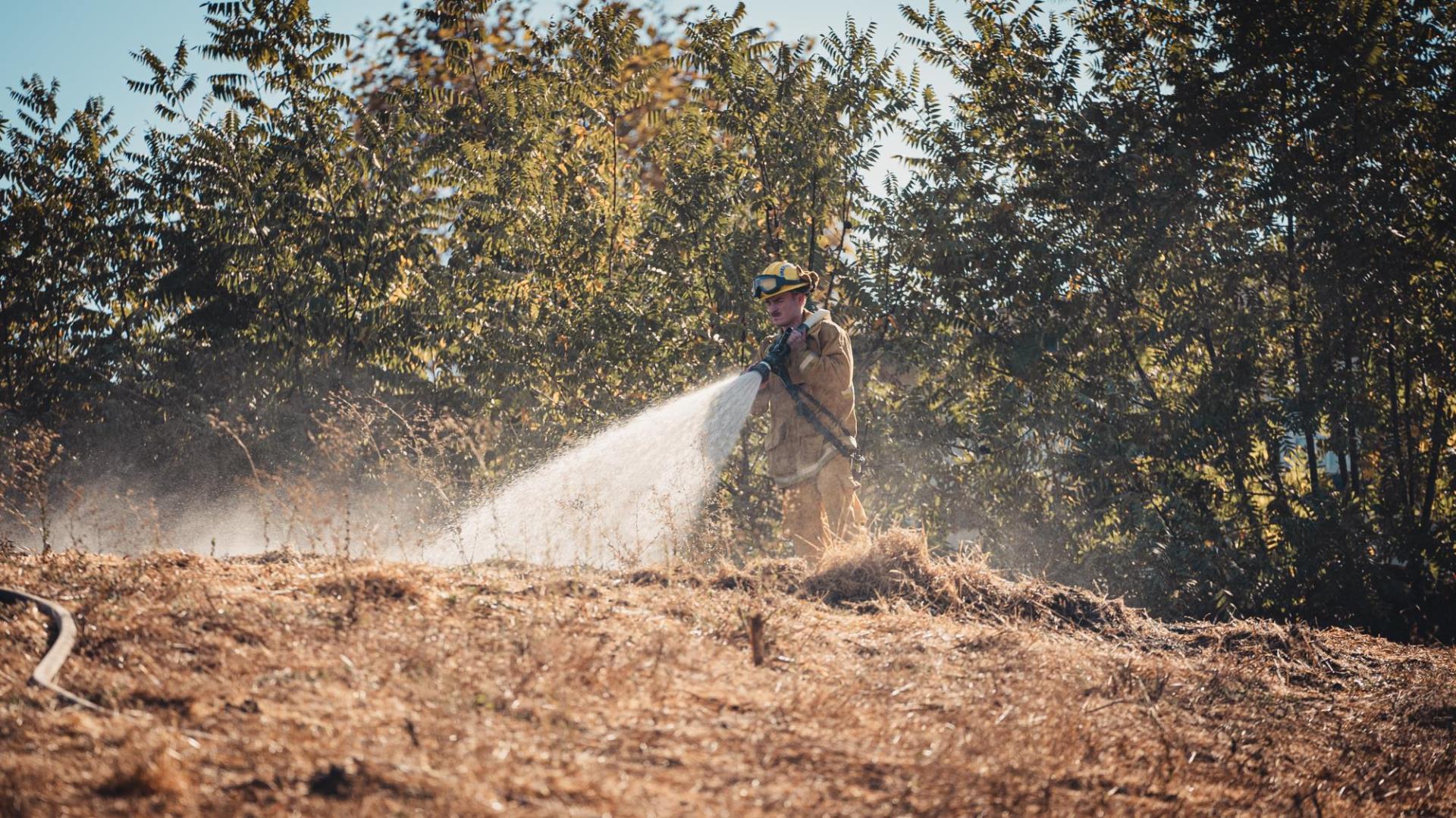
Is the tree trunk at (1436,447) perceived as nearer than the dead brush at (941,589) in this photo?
No

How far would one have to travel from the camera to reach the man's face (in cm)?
752

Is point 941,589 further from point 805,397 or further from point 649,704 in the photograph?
point 649,704

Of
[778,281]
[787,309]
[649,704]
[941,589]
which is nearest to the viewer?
[649,704]

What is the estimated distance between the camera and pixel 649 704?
376 centimetres

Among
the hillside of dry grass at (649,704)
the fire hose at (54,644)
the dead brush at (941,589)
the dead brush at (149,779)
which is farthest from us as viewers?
the dead brush at (941,589)

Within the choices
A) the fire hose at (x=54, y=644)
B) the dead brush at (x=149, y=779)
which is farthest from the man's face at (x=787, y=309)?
the dead brush at (x=149, y=779)

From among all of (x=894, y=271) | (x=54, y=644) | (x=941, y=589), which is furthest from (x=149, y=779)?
(x=894, y=271)

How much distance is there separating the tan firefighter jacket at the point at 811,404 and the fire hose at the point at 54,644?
454 cm

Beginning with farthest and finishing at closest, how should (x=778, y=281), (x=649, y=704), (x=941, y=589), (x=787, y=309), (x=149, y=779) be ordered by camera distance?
(x=787, y=309) → (x=778, y=281) → (x=941, y=589) → (x=649, y=704) → (x=149, y=779)

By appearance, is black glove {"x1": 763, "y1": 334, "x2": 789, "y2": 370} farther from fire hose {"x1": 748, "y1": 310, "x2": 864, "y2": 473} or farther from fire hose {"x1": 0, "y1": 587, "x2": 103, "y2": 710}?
fire hose {"x1": 0, "y1": 587, "x2": 103, "y2": 710}

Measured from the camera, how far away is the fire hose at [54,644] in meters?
3.33

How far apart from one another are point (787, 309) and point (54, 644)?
481cm

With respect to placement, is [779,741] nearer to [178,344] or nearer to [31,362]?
[178,344]

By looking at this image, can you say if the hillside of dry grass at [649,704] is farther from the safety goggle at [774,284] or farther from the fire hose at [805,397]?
the safety goggle at [774,284]
